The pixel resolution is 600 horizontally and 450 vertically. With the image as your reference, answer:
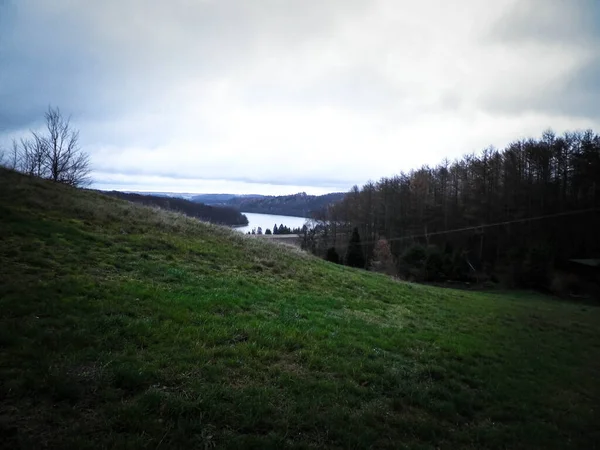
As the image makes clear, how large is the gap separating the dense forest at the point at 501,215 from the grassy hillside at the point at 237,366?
2790 centimetres

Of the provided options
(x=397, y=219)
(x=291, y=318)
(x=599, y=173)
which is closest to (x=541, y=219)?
(x=599, y=173)

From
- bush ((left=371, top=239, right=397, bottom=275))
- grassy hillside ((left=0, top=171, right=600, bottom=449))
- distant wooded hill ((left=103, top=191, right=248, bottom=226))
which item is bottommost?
bush ((left=371, top=239, right=397, bottom=275))

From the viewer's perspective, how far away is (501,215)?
A: 42.0 meters

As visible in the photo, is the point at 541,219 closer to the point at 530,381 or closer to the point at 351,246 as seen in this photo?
the point at 351,246

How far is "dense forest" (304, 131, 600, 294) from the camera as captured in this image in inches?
1323

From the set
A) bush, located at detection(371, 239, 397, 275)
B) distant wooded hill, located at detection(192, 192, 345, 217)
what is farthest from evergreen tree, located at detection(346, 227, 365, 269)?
distant wooded hill, located at detection(192, 192, 345, 217)

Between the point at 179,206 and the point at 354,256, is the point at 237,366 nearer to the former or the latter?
the point at 354,256

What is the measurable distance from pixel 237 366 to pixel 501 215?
46.0 meters

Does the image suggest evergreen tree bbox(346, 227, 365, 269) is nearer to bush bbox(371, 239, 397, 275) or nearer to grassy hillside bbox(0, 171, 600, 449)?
bush bbox(371, 239, 397, 275)

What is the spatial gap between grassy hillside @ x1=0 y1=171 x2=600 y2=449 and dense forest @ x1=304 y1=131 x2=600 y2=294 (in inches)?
1099

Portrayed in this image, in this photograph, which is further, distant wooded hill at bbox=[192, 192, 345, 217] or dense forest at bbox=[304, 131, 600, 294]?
distant wooded hill at bbox=[192, 192, 345, 217]

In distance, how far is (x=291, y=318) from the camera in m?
7.43

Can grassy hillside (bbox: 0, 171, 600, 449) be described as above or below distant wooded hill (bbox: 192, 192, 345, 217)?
below

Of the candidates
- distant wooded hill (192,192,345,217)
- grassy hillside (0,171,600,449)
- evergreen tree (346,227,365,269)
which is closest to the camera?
grassy hillside (0,171,600,449)
